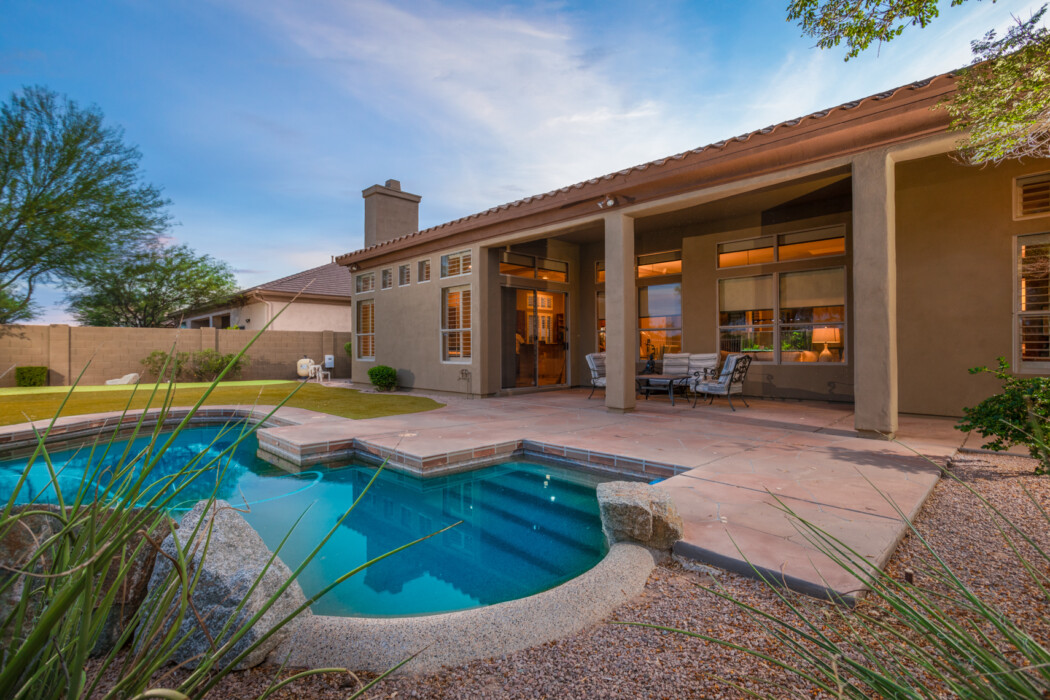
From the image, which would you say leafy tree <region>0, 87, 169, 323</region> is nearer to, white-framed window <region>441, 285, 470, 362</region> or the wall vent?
white-framed window <region>441, 285, 470, 362</region>

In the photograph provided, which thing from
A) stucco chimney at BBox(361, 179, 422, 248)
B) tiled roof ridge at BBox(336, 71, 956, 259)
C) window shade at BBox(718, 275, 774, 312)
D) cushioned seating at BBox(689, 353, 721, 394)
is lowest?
cushioned seating at BBox(689, 353, 721, 394)

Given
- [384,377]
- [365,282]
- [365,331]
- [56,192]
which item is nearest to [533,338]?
[384,377]

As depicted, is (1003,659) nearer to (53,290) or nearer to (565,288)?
(565,288)

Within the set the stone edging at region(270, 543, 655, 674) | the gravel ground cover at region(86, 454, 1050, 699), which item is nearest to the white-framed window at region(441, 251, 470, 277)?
the gravel ground cover at region(86, 454, 1050, 699)

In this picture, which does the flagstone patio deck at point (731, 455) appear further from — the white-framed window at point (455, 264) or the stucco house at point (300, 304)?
the stucco house at point (300, 304)

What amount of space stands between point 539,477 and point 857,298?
3.98 m

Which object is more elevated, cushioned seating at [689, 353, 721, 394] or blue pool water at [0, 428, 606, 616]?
cushioned seating at [689, 353, 721, 394]

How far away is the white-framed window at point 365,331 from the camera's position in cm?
1338

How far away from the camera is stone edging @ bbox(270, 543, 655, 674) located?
191 centimetres

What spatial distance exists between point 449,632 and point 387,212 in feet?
45.3

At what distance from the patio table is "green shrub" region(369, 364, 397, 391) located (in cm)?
563

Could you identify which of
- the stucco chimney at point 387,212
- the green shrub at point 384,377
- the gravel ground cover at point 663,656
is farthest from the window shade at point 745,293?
the stucco chimney at point 387,212

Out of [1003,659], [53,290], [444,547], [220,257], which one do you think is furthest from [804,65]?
[220,257]

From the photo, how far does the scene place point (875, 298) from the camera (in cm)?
538
